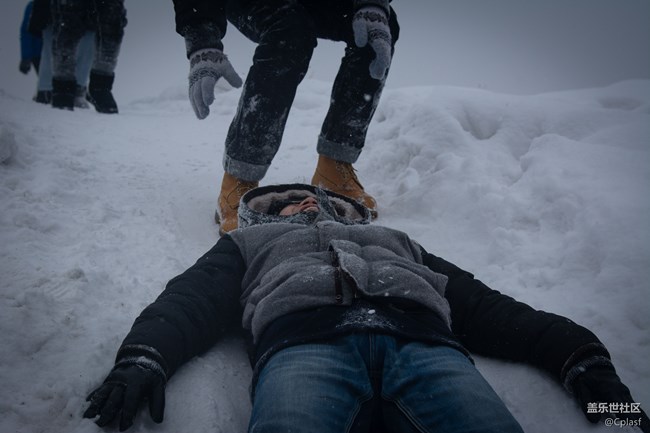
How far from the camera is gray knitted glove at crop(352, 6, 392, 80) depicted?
2123 millimetres

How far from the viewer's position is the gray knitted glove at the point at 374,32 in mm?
2123

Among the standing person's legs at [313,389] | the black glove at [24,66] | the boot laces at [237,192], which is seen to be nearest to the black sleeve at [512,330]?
the standing person's legs at [313,389]

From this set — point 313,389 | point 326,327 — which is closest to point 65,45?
point 326,327

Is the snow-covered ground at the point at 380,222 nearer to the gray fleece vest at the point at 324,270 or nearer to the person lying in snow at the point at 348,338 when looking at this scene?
the person lying in snow at the point at 348,338

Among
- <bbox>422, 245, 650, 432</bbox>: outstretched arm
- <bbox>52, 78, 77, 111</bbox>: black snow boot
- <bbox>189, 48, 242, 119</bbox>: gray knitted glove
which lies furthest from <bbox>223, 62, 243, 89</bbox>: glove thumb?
<bbox>52, 78, 77, 111</bbox>: black snow boot

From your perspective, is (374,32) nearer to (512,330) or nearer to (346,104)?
(346,104)

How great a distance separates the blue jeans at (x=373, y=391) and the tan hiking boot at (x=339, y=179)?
1.49m

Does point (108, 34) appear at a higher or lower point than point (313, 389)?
higher

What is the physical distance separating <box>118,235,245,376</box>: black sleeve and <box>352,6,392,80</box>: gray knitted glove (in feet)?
4.49

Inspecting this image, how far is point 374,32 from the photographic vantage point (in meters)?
2.15

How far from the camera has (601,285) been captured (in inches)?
60.1

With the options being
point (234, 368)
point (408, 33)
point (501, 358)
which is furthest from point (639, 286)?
point (408, 33)

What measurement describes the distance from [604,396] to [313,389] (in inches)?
30.3

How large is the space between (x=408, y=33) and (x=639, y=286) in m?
78.0
